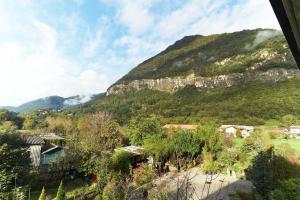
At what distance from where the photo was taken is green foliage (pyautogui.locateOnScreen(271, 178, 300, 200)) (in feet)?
39.7

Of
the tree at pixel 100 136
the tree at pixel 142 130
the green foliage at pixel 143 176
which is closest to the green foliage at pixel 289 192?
the green foliage at pixel 143 176

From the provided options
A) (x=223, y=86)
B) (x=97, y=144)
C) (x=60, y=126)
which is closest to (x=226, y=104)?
(x=223, y=86)

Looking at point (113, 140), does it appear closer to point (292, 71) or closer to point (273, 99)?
point (273, 99)

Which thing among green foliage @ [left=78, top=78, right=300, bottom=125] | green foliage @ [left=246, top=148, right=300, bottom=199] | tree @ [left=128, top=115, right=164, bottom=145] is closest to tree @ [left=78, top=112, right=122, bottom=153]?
tree @ [left=128, top=115, right=164, bottom=145]

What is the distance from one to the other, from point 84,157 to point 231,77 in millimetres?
60477

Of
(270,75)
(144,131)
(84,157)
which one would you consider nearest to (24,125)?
(144,131)

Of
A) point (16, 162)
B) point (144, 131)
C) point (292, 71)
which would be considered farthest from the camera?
point (292, 71)

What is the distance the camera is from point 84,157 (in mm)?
20828

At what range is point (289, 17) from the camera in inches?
57.7

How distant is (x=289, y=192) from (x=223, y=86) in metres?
62.3

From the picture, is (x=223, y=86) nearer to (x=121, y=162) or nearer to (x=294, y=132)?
(x=294, y=132)

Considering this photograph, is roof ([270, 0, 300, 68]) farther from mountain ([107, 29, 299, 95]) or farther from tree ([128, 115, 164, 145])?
mountain ([107, 29, 299, 95])

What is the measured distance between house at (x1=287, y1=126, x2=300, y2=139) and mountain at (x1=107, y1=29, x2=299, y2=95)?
12.0 m

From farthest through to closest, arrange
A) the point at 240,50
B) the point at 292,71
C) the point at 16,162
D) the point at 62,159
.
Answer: the point at 240,50, the point at 292,71, the point at 62,159, the point at 16,162
